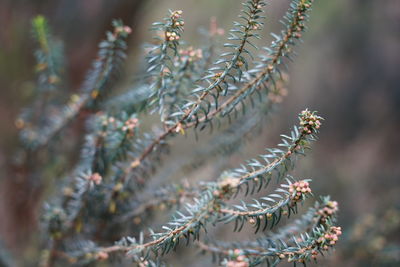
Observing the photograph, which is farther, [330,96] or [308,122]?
[330,96]

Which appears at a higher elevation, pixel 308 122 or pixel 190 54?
pixel 190 54

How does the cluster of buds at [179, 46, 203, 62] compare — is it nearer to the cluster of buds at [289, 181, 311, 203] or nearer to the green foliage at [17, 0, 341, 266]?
the green foliage at [17, 0, 341, 266]

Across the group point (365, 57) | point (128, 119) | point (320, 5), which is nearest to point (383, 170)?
point (365, 57)

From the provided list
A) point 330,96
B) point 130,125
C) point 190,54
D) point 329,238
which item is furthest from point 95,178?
point 330,96

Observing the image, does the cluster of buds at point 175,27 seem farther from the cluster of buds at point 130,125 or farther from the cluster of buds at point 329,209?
the cluster of buds at point 329,209

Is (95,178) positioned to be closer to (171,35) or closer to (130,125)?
(130,125)

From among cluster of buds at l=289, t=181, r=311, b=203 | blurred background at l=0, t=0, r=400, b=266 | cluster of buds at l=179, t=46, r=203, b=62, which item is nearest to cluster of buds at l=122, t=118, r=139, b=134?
cluster of buds at l=179, t=46, r=203, b=62

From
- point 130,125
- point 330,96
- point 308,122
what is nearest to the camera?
point 308,122
